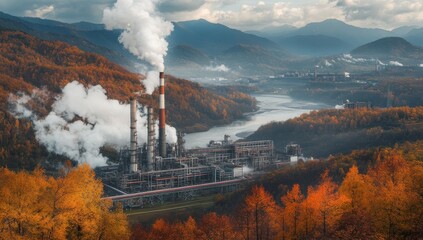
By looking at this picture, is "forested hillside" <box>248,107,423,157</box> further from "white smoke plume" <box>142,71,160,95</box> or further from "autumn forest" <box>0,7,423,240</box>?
"white smoke plume" <box>142,71,160,95</box>

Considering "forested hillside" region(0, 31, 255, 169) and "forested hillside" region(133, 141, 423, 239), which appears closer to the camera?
"forested hillside" region(133, 141, 423, 239)

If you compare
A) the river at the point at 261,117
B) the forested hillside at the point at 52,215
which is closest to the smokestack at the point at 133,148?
the river at the point at 261,117

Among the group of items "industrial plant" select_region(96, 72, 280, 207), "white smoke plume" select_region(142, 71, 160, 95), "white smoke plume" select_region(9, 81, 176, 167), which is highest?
"white smoke plume" select_region(142, 71, 160, 95)

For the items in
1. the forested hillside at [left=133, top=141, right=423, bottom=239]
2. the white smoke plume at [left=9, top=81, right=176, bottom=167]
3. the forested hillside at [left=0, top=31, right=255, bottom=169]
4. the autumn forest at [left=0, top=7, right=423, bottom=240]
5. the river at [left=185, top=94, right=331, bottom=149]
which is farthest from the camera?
the river at [left=185, top=94, right=331, bottom=149]

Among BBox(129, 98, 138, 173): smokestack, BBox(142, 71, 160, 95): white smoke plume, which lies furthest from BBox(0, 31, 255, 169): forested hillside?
BBox(129, 98, 138, 173): smokestack

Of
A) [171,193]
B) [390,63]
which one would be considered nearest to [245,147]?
Result: [171,193]

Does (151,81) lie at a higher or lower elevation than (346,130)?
higher

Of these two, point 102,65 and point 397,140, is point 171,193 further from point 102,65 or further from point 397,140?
point 102,65

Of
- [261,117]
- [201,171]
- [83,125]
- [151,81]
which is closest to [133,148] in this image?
[201,171]

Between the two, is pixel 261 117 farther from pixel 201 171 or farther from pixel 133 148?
pixel 133 148
